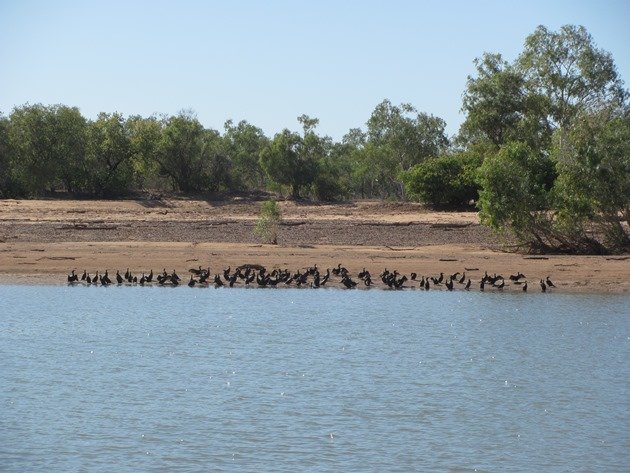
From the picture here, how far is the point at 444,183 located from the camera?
44438mm

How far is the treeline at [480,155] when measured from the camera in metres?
34.0

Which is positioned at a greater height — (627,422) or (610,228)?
(610,228)

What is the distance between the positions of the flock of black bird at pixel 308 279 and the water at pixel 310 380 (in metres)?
0.37

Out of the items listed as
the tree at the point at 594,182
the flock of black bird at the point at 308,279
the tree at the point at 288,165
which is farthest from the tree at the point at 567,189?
the tree at the point at 288,165

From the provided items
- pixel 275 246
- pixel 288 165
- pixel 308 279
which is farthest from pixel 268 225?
pixel 288 165

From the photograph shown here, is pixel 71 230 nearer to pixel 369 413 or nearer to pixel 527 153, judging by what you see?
pixel 527 153

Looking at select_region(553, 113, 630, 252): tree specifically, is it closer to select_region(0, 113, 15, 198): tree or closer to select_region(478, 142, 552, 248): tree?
select_region(478, 142, 552, 248): tree

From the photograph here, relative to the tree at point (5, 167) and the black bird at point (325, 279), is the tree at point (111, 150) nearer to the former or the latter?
the tree at point (5, 167)

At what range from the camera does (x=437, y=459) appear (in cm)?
1333

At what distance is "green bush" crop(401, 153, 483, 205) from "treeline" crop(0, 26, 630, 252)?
0.06 m

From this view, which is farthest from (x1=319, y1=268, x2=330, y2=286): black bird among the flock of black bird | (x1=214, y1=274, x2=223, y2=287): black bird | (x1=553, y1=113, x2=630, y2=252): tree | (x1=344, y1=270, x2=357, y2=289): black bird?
(x1=553, y1=113, x2=630, y2=252): tree

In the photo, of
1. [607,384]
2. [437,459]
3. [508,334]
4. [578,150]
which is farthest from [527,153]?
[437,459]

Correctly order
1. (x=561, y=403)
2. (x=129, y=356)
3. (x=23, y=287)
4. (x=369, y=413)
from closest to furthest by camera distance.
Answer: (x=369, y=413) < (x=561, y=403) < (x=129, y=356) < (x=23, y=287)

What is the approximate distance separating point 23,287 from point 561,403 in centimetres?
1689
